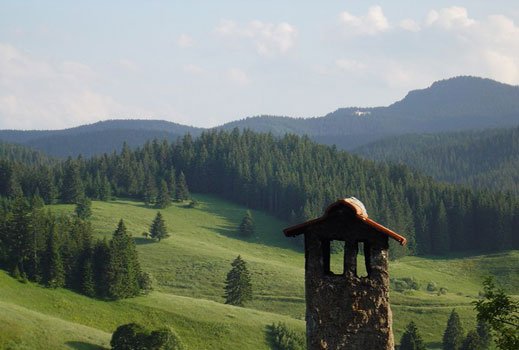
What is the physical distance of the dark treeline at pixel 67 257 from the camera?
86.2 m

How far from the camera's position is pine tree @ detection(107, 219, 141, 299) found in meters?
85.4

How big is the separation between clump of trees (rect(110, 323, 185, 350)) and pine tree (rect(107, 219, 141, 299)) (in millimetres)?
19842

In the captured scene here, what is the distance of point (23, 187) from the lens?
173 m

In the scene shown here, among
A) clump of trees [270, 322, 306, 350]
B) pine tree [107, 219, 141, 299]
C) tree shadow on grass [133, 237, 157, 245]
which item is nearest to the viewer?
clump of trees [270, 322, 306, 350]

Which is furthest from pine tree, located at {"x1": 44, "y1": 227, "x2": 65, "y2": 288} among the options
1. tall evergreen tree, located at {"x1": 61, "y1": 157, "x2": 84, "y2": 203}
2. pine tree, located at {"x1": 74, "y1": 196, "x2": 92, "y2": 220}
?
tall evergreen tree, located at {"x1": 61, "y1": 157, "x2": 84, "y2": 203}

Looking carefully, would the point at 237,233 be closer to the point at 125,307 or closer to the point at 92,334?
the point at 125,307

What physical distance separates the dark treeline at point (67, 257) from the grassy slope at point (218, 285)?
9.89 feet

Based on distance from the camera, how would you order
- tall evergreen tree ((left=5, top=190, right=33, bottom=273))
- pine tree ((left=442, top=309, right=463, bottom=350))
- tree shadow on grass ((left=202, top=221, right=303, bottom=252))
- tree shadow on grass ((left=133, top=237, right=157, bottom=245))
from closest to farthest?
pine tree ((left=442, top=309, right=463, bottom=350)) < tall evergreen tree ((left=5, top=190, right=33, bottom=273)) < tree shadow on grass ((left=133, top=237, right=157, bottom=245)) < tree shadow on grass ((left=202, top=221, right=303, bottom=252))

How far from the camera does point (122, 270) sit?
288 feet

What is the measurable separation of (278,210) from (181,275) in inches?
3423

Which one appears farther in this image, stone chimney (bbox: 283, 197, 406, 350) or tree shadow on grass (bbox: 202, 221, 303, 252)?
tree shadow on grass (bbox: 202, 221, 303, 252)

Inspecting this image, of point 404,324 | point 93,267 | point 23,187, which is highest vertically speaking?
point 23,187

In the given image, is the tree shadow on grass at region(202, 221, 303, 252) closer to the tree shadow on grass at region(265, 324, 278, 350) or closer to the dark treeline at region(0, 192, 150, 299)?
the dark treeline at region(0, 192, 150, 299)

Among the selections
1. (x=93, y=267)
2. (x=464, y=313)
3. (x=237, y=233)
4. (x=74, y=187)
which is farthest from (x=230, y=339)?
(x=74, y=187)
